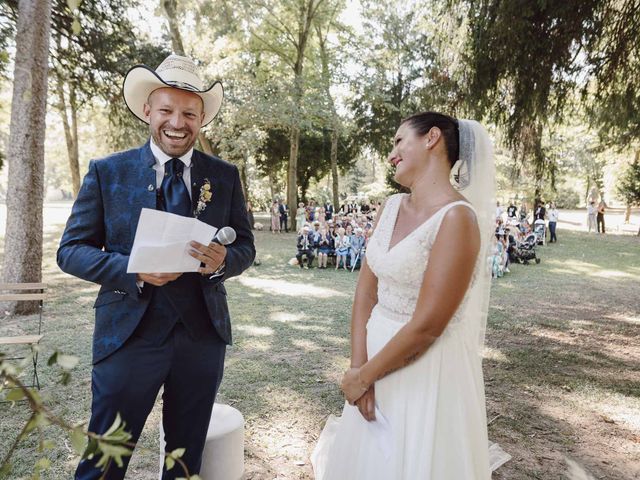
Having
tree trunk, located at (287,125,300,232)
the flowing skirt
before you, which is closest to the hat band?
the flowing skirt

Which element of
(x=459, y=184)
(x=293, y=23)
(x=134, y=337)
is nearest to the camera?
(x=134, y=337)

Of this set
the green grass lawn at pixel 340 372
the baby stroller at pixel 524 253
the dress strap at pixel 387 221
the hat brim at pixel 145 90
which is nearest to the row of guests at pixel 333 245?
the green grass lawn at pixel 340 372

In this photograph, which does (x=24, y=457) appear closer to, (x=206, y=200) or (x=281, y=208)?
(x=206, y=200)

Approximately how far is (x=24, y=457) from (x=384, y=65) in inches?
961

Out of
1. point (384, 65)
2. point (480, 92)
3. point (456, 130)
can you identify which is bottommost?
point (456, 130)

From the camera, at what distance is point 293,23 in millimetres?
22844

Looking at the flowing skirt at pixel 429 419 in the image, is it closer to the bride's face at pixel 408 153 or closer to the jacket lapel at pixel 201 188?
the bride's face at pixel 408 153

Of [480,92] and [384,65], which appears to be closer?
[480,92]

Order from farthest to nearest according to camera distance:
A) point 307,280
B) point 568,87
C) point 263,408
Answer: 1. point 307,280
2. point 568,87
3. point 263,408

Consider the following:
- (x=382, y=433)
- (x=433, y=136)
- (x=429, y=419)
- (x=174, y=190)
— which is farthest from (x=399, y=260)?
(x=174, y=190)

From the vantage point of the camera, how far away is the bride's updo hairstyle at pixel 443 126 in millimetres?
2016

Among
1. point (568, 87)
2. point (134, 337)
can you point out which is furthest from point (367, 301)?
point (568, 87)

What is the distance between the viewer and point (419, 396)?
2.00 meters

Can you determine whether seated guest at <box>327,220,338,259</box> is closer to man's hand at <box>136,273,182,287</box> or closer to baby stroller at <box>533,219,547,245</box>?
baby stroller at <box>533,219,547,245</box>
